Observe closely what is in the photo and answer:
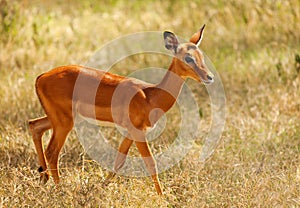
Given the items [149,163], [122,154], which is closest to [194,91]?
→ [122,154]

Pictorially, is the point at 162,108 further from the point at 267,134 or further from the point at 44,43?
the point at 44,43

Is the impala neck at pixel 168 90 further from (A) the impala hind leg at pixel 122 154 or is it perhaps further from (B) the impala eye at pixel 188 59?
(A) the impala hind leg at pixel 122 154

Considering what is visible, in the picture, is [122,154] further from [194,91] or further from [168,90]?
[194,91]

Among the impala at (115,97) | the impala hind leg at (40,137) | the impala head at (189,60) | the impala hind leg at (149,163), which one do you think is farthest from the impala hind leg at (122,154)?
the impala head at (189,60)

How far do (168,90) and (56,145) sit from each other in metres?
0.89

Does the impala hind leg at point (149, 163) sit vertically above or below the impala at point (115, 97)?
below

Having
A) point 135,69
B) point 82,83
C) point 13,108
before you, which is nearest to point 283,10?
point 135,69

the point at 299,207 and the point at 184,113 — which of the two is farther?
the point at 184,113

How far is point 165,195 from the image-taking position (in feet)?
17.8

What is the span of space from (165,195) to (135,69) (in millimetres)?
3371

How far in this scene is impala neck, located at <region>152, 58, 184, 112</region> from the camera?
554cm

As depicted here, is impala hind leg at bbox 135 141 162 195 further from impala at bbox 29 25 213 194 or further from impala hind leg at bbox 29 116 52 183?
impala hind leg at bbox 29 116 52 183

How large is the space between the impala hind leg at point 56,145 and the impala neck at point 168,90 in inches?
25.4

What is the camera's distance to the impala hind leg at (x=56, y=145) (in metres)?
5.53
